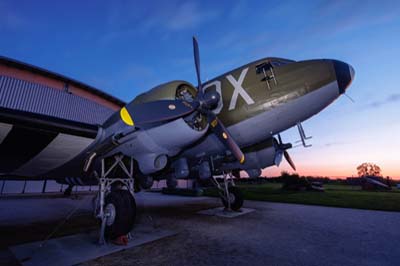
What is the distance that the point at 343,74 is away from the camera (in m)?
5.14

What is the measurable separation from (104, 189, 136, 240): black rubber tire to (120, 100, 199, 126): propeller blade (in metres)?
2.14

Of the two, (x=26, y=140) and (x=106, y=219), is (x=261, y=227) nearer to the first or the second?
(x=106, y=219)

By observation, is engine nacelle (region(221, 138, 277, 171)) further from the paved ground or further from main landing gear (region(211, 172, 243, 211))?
the paved ground

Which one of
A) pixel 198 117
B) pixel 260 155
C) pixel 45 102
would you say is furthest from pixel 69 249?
pixel 45 102

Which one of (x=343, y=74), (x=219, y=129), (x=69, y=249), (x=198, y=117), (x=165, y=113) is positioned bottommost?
(x=69, y=249)

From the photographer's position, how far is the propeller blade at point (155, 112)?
4.61 metres

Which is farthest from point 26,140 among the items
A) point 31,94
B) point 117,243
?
point 31,94

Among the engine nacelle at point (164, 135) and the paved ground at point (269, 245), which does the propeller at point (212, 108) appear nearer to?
the engine nacelle at point (164, 135)

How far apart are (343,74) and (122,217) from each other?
685 centimetres

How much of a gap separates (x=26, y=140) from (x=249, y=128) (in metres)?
6.30

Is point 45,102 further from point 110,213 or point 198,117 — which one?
point 198,117

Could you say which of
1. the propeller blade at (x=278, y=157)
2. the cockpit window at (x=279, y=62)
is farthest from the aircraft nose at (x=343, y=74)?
the propeller blade at (x=278, y=157)

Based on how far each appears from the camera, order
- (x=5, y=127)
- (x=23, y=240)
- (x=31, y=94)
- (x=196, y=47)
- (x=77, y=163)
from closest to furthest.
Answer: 1. (x=5, y=127)
2. (x=23, y=240)
3. (x=196, y=47)
4. (x=77, y=163)
5. (x=31, y=94)

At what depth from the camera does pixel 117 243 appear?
5008 mm
